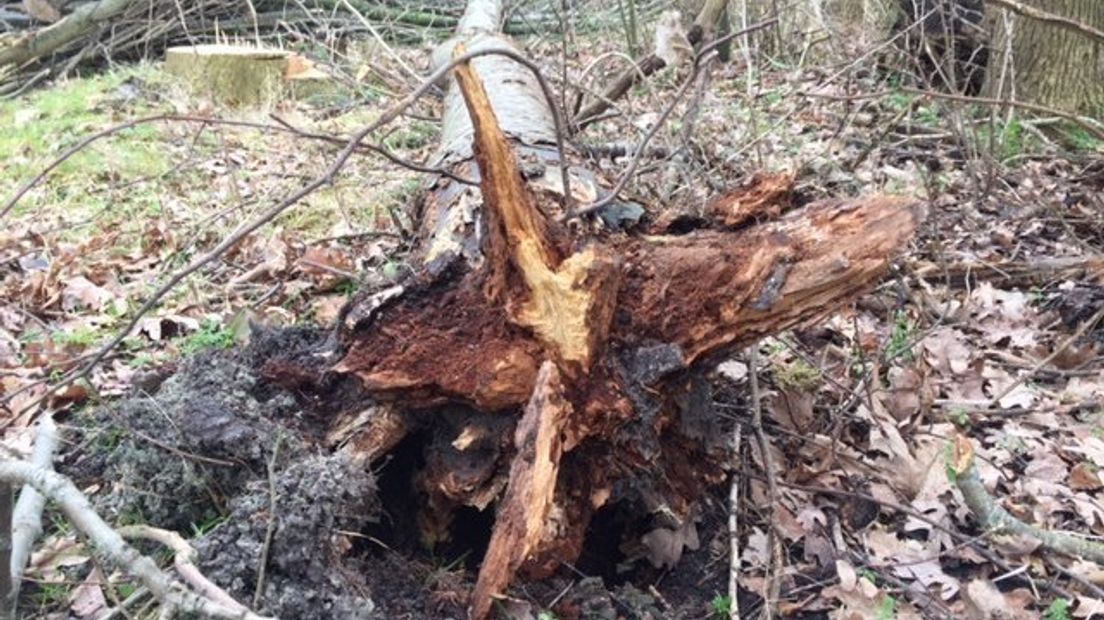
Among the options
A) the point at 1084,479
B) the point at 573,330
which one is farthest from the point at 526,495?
the point at 1084,479

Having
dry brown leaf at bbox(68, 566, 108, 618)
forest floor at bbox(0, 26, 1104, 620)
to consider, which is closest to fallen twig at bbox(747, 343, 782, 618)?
forest floor at bbox(0, 26, 1104, 620)

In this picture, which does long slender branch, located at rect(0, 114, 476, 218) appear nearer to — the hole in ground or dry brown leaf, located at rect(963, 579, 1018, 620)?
the hole in ground

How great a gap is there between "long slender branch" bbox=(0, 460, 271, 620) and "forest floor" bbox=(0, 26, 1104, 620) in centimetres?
48

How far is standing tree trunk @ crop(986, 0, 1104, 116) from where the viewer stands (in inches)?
230

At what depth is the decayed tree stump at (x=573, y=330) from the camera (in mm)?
2412

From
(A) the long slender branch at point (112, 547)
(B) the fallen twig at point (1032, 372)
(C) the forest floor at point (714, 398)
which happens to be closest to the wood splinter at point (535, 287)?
(C) the forest floor at point (714, 398)

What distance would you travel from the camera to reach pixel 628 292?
8.43 feet

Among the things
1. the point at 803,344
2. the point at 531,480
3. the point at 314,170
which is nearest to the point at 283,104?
the point at 314,170

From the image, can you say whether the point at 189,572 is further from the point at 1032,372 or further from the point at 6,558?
the point at 1032,372

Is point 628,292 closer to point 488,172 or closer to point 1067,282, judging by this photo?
point 488,172

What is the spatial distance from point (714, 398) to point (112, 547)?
2.13 metres

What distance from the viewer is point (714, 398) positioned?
3.34 meters

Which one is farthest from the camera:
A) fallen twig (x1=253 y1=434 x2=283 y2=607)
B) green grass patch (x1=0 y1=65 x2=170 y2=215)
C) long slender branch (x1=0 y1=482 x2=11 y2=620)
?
green grass patch (x1=0 y1=65 x2=170 y2=215)

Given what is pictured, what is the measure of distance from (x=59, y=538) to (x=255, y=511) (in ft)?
2.43
